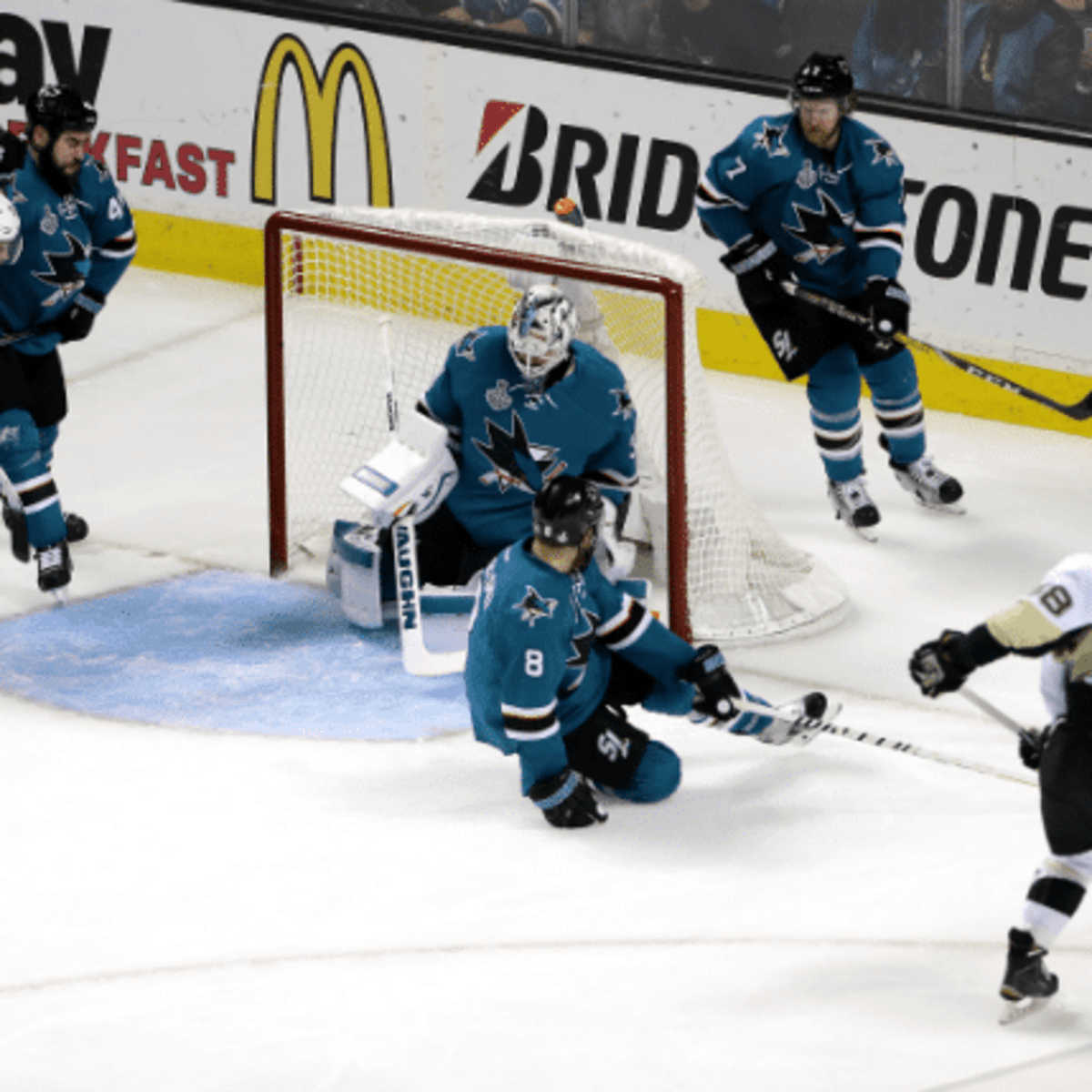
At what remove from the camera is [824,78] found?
17.1 ft

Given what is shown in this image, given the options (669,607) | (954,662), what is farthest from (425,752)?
(954,662)

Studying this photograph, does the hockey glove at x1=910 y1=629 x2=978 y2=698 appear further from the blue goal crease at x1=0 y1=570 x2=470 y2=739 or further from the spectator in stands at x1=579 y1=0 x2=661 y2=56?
the spectator in stands at x1=579 y1=0 x2=661 y2=56

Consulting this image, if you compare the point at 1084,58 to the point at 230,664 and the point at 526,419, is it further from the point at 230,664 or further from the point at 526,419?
the point at 230,664

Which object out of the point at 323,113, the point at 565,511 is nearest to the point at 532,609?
the point at 565,511

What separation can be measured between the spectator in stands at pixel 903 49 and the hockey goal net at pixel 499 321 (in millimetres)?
1377

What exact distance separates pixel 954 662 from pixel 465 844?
1.15m

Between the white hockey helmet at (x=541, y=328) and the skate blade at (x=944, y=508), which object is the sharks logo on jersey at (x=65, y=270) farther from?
the skate blade at (x=944, y=508)

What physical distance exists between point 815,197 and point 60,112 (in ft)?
6.12

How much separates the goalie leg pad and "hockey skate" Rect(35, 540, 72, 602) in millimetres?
652

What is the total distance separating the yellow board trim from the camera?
6.46m

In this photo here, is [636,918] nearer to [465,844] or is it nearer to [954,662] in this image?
[465,844]

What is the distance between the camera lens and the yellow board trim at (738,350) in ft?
21.2

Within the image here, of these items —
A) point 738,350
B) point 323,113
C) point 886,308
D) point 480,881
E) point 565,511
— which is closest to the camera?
point 565,511

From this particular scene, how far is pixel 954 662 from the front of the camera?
321cm
